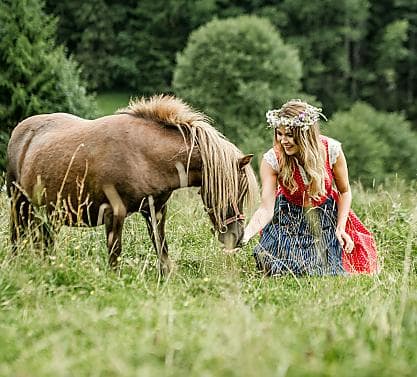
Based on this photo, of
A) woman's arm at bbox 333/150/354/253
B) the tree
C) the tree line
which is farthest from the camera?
the tree line

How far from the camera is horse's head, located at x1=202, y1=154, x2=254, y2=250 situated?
219 inches

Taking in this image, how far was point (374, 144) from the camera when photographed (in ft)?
99.7

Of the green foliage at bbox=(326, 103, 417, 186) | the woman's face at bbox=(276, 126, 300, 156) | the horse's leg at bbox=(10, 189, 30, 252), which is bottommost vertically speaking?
the green foliage at bbox=(326, 103, 417, 186)

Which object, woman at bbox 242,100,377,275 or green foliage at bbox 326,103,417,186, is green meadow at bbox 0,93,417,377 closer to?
woman at bbox 242,100,377,275

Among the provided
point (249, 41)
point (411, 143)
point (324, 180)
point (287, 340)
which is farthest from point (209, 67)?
point (287, 340)

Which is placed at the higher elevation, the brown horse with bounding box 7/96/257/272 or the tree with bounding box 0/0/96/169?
the brown horse with bounding box 7/96/257/272

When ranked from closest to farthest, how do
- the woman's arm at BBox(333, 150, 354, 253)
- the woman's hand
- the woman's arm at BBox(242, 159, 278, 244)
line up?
the woman's hand
the woman's arm at BBox(242, 159, 278, 244)
the woman's arm at BBox(333, 150, 354, 253)

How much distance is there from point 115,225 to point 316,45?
41568mm

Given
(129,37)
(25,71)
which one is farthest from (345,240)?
(129,37)

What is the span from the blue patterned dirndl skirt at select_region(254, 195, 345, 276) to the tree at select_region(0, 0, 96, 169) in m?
10.7

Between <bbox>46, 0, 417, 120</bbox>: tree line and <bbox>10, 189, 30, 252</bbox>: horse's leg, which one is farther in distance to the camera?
<bbox>46, 0, 417, 120</bbox>: tree line

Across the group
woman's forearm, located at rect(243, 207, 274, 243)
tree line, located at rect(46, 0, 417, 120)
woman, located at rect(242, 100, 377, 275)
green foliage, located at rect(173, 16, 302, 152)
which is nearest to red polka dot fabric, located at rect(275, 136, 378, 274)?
woman, located at rect(242, 100, 377, 275)

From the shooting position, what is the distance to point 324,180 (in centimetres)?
633

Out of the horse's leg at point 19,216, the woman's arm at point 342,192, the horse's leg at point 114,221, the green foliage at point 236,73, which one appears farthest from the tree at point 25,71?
the green foliage at point 236,73
